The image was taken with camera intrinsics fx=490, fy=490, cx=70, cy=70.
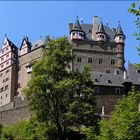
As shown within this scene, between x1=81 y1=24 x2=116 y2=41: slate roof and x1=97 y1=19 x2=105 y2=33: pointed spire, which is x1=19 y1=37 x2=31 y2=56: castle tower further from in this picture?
x1=97 y1=19 x2=105 y2=33: pointed spire

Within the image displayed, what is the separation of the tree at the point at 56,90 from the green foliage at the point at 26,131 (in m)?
1.61

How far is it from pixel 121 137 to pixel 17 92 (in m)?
48.3

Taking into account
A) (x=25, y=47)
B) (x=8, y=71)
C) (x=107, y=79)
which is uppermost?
(x=25, y=47)

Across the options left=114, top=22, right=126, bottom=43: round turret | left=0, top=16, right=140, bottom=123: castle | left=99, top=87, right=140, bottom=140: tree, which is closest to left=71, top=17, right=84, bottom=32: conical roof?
left=0, top=16, right=140, bottom=123: castle

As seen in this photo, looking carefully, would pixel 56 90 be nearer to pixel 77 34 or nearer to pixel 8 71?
pixel 77 34

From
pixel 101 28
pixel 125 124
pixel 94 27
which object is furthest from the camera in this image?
pixel 94 27

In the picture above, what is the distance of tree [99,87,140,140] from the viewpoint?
39.1m

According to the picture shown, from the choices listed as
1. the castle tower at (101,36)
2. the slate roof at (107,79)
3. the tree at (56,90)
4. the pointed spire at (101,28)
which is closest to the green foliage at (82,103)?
the tree at (56,90)

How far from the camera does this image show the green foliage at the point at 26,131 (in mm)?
51250

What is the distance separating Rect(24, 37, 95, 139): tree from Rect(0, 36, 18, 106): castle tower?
3395 centimetres

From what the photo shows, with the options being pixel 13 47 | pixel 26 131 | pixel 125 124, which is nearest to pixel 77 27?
pixel 13 47

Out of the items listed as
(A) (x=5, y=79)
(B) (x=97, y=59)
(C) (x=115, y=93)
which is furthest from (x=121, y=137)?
(A) (x=5, y=79)

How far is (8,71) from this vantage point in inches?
3509

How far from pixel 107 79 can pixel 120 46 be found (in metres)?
19.8
